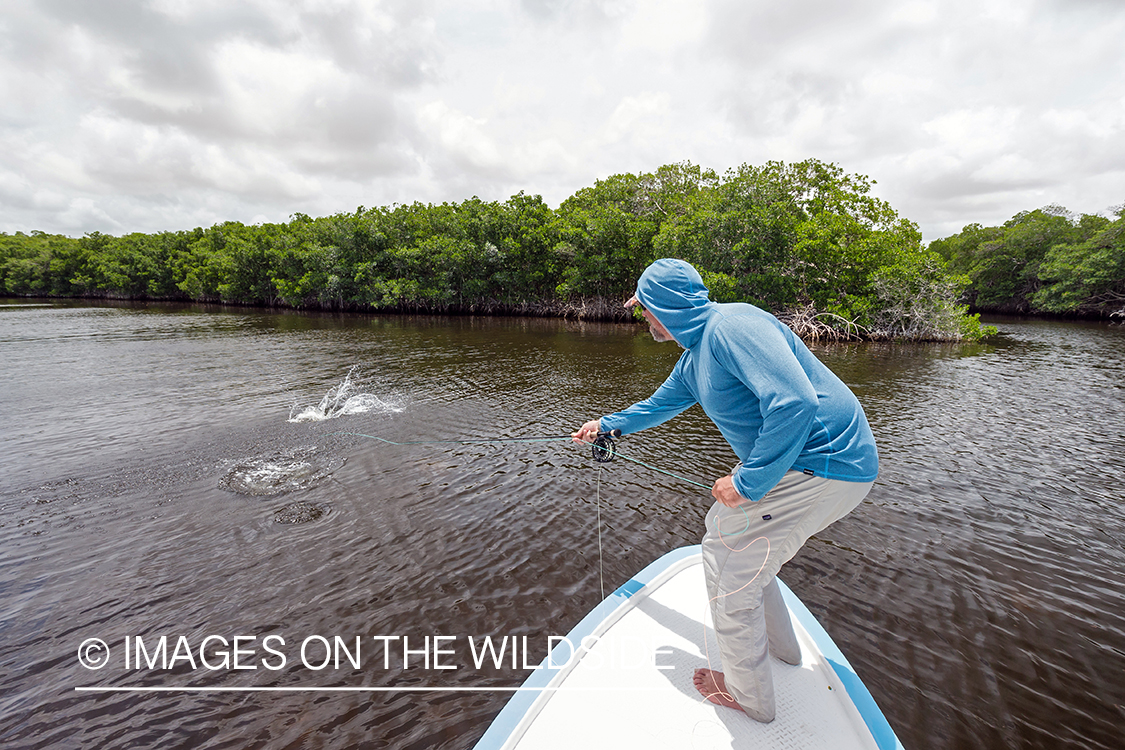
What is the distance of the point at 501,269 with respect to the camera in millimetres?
47031

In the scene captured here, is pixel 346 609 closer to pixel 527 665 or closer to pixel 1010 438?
pixel 527 665

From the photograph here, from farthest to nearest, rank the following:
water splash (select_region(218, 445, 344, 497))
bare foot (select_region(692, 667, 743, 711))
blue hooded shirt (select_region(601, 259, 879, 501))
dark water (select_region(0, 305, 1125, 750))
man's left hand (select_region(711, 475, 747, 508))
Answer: water splash (select_region(218, 445, 344, 497)) < dark water (select_region(0, 305, 1125, 750)) < bare foot (select_region(692, 667, 743, 711)) < man's left hand (select_region(711, 475, 747, 508)) < blue hooded shirt (select_region(601, 259, 879, 501))

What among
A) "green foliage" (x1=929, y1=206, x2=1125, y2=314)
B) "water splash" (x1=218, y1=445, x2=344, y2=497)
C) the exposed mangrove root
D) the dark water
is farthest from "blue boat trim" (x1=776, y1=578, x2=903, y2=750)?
"green foliage" (x1=929, y1=206, x2=1125, y2=314)

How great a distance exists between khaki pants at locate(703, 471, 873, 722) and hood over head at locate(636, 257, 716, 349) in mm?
916

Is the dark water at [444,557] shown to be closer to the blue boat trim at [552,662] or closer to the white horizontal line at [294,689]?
the white horizontal line at [294,689]

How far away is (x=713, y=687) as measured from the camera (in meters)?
2.88

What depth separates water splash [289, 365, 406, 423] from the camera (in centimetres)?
1144

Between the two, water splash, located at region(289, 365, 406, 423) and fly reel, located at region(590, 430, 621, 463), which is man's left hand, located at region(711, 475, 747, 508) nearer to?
fly reel, located at region(590, 430, 621, 463)

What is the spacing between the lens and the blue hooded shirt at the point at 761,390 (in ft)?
6.93

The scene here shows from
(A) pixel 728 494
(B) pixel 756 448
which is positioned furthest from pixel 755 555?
(B) pixel 756 448

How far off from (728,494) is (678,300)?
1.06m

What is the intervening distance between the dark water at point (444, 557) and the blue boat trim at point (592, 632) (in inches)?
41.4

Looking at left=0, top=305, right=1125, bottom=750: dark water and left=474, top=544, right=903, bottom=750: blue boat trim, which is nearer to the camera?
left=474, top=544, right=903, bottom=750: blue boat trim

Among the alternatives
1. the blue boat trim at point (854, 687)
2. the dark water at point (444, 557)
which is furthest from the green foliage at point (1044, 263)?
the blue boat trim at point (854, 687)
